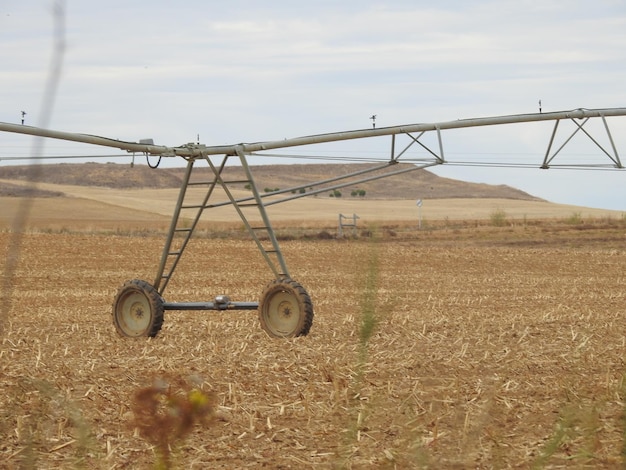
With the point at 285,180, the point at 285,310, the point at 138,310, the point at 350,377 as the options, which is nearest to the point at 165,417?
the point at 350,377

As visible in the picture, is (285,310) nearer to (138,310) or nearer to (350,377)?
(138,310)

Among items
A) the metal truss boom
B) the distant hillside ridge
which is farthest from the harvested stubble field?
the distant hillside ridge

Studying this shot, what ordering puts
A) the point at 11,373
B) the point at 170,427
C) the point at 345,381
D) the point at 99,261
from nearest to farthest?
the point at 170,427 → the point at 345,381 → the point at 11,373 → the point at 99,261

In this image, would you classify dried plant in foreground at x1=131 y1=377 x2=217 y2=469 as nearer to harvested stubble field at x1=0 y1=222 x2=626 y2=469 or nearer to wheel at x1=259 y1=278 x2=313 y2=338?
harvested stubble field at x1=0 y1=222 x2=626 y2=469

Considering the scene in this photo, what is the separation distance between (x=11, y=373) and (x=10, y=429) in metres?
2.52

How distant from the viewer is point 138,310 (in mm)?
13711

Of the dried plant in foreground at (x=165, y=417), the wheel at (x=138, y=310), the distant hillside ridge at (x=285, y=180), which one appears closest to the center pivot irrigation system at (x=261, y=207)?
the wheel at (x=138, y=310)

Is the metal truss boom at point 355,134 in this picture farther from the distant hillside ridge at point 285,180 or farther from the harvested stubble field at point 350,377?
A: the distant hillside ridge at point 285,180

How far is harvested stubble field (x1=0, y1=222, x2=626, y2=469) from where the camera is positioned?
593 cm

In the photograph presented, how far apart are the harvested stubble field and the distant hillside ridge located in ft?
295

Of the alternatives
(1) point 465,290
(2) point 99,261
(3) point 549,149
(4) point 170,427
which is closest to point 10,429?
(4) point 170,427

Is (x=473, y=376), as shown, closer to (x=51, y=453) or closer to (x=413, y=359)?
(x=413, y=359)

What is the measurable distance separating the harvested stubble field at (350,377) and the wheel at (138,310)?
254 mm

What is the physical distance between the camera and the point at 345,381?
8.80 meters
